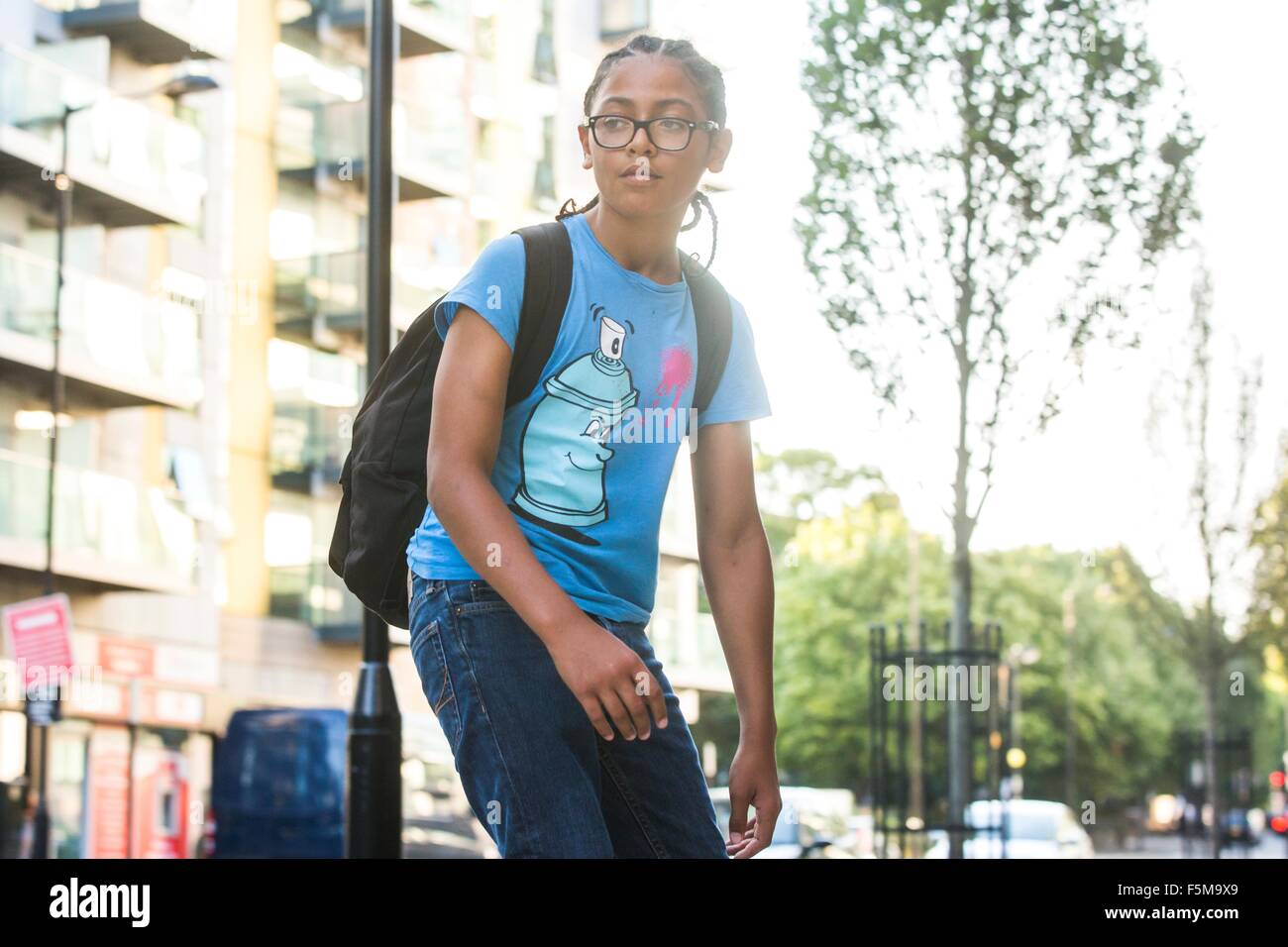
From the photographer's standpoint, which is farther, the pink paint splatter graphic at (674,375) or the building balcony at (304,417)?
the building balcony at (304,417)

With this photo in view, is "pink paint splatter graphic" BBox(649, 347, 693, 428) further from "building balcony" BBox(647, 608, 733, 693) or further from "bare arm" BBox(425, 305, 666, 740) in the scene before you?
"building balcony" BBox(647, 608, 733, 693)

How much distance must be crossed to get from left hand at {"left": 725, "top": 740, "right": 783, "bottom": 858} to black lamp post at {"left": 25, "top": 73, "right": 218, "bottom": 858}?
1568 centimetres

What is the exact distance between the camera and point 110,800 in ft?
78.6

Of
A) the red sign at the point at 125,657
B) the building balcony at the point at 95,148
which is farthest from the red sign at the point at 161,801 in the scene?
the building balcony at the point at 95,148

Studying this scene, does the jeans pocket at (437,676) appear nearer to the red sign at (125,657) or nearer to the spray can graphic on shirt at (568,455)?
the spray can graphic on shirt at (568,455)

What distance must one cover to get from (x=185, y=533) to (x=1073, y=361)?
60.1 ft

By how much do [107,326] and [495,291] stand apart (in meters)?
23.5

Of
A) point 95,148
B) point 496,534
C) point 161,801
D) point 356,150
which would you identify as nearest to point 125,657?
point 161,801

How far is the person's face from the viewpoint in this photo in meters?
2.51

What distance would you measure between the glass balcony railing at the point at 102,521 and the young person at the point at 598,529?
21.0 meters

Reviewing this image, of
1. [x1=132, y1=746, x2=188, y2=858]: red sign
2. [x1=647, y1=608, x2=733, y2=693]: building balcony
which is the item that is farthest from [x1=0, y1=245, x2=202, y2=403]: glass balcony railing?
[x1=647, y1=608, x2=733, y2=693]: building balcony

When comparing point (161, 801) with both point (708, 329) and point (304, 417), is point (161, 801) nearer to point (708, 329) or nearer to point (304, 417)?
point (304, 417)

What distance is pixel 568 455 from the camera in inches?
95.8

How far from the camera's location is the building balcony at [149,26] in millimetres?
25578
